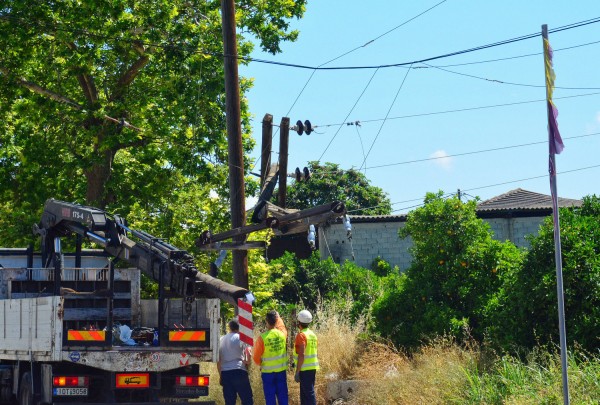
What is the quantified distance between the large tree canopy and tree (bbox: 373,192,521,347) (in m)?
7.66

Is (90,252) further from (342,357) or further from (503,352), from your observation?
(503,352)

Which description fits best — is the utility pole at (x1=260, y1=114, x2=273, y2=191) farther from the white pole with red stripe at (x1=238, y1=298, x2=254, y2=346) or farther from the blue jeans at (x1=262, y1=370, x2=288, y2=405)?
the blue jeans at (x1=262, y1=370, x2=288, y2=405)

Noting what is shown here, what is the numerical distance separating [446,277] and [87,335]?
643 centimetres

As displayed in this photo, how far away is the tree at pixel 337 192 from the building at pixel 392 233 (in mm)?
15655

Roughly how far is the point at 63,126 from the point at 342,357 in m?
11.1

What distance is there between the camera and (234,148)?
17.5m

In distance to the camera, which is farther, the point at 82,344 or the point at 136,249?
the point at 136,249

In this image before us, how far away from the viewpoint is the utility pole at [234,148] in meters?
17.3

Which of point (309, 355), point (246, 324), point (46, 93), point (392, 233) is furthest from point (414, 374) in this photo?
point (392, 233)

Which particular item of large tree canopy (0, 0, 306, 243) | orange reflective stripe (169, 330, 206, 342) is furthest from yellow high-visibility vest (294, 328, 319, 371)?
large tree canopy (0, 0, 306, 243)

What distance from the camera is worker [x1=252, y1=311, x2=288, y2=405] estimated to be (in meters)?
13.8

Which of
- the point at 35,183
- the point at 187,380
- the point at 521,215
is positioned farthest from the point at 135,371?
the point at 521,215

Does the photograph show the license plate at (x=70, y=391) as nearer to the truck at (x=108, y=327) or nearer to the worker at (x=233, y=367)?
the truck at (x=108, y=327)

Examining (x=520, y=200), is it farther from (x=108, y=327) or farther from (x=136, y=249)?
(x=108, y=327)
